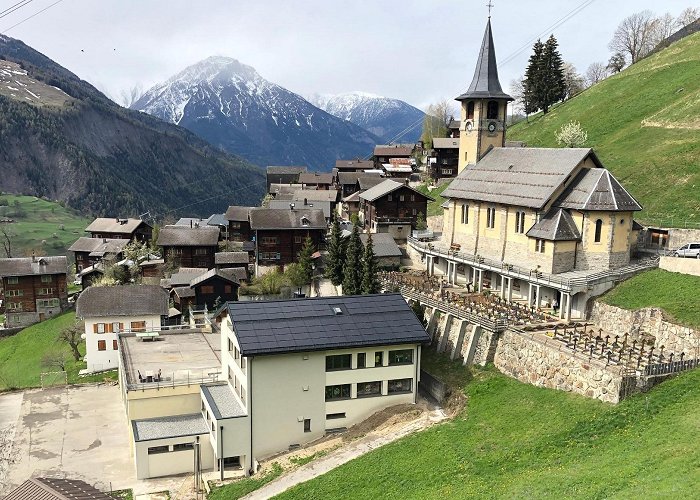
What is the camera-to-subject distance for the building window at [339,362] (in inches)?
1350

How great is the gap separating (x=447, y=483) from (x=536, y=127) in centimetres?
8111

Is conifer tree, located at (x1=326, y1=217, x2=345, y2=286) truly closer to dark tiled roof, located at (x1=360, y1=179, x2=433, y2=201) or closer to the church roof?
dark tiled roof, located at (x1=360, y1=179, x2=433, y2=201)

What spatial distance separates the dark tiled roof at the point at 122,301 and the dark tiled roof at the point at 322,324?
69.9 feet

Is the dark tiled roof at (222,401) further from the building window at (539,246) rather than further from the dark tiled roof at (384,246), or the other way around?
the dark tiled roof at (384,246)

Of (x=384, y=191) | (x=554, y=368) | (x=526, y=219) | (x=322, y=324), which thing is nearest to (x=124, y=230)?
(x=384, y=191)

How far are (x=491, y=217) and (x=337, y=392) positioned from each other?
22447 millimetres

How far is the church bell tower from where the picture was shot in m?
54.4

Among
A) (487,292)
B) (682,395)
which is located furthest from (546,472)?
→ (487,292)

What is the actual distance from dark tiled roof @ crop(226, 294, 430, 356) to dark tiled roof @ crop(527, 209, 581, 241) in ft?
40.3

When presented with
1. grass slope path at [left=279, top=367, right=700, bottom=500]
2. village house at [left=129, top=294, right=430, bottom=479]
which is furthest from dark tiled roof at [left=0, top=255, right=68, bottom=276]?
grass slope path at [left=279, top=367, right=700, bottom=500]

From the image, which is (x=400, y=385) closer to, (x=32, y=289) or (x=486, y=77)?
(x=486, y=77)

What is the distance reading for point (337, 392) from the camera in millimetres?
34531

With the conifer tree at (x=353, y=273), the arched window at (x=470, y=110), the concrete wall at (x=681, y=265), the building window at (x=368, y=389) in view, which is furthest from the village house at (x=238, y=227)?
the concrete wall at (x=681, y=265)

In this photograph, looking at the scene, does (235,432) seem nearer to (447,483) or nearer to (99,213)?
(447,483)
